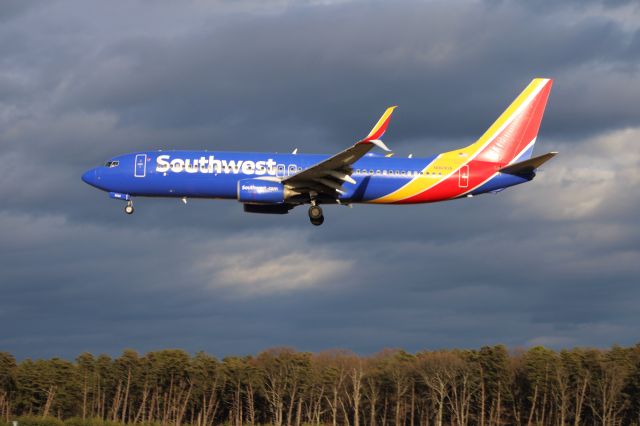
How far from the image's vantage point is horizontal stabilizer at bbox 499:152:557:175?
64.4 metres

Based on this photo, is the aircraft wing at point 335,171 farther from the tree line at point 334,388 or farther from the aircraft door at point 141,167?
the tree line at point 334,388

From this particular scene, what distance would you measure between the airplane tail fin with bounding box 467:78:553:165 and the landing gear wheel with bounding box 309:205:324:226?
12.6 meters

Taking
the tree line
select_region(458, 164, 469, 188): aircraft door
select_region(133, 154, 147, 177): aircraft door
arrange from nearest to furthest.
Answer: select_region(133, 154, 147, 177): aircraft door → select_region(458, 164, 469, 188): aircraft door → the tree line

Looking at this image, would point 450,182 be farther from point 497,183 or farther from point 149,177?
point 149,177

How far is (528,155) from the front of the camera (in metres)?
73.8

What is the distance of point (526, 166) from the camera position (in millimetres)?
66812

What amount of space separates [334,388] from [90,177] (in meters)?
81.0

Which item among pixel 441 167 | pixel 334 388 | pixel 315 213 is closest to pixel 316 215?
pixel 315 213

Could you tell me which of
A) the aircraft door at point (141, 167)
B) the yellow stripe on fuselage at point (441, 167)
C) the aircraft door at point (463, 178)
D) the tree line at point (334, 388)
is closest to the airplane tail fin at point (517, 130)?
the yellow stripe on fuselage at point (441, 167)

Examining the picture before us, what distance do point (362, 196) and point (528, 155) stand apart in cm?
1487

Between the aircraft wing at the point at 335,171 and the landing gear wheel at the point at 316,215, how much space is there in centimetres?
132

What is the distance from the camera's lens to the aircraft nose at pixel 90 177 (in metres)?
69.8

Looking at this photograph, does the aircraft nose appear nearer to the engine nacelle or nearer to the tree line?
the engine nacelle

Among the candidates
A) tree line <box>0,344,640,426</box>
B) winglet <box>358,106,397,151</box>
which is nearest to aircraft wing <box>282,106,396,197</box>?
winglet <box>358,106,397,151</box>
